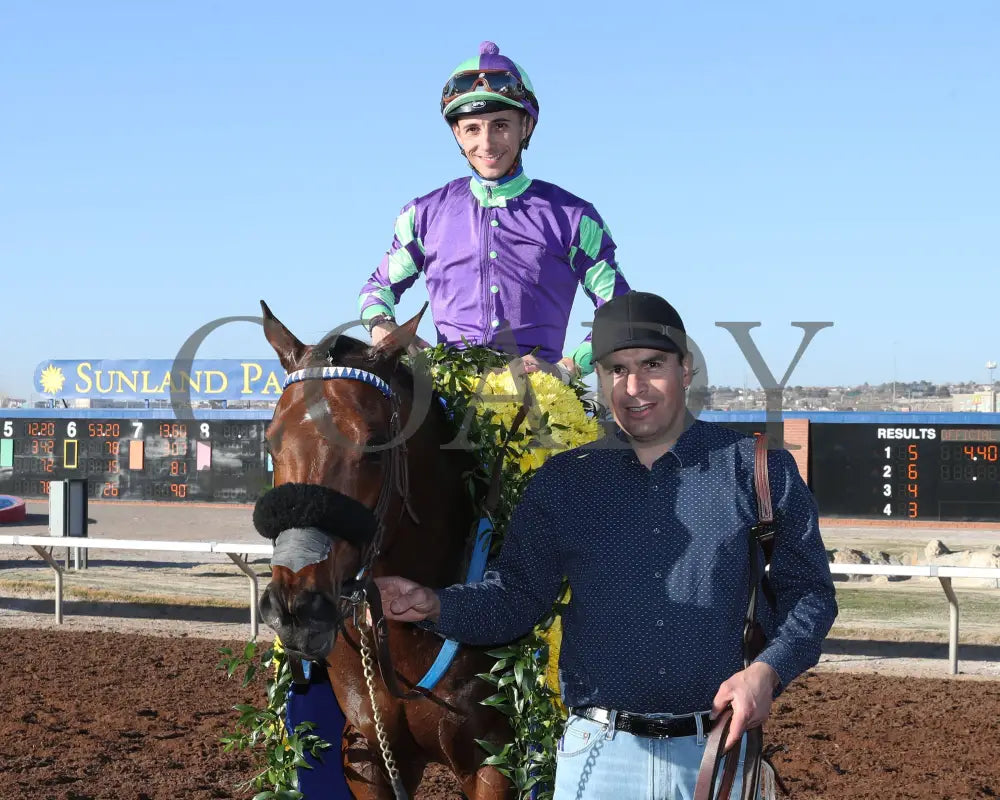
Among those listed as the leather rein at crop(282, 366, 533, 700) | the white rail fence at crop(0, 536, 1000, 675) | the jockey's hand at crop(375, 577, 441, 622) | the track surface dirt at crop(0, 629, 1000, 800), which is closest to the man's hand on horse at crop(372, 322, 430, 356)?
the leather rein at crop(282, 366, 533, 700)

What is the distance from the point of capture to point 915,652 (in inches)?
372

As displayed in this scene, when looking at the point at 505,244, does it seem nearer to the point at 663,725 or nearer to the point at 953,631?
the point at 663,725

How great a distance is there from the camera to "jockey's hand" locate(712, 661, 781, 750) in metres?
2.14

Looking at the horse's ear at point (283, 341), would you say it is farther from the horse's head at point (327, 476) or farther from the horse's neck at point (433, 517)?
the horse's neck at point (433, 517)

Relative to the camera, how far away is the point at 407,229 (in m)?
3.83

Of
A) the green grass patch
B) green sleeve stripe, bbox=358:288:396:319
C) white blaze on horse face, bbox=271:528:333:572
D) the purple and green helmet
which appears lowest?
the green grass patch

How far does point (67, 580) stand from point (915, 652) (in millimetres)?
9413

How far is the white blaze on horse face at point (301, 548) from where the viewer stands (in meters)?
2.25

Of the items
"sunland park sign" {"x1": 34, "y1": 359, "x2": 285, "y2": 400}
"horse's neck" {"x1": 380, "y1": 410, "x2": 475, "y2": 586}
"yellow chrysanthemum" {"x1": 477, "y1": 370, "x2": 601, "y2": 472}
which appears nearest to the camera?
"horse's neck" {"x1": 380, "y1": 410, "x2": 475, "y2": 586}

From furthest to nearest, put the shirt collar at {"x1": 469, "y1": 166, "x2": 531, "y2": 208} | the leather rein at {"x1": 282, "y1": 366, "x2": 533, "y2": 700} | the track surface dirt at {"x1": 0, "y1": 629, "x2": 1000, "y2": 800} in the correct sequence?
the track surface dirt at {"x1": 0, "y1": 629, "x2": 1000, "y2": 800}, the shirt collar at {"x1": 469, "y1": 166, "x2": 531, "y2": 208}, the leather rein at {"x1": 282, "y1": 366, "x2": 533, "y2": 700}

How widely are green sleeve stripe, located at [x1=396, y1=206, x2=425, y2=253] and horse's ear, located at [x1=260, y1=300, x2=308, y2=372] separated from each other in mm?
1077

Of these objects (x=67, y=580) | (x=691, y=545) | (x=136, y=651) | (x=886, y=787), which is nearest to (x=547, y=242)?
(x=691, y=545)

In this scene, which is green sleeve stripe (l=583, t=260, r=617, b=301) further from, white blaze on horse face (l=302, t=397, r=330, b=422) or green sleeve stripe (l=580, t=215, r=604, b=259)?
white blaze on horse face (l=302, t=397, r=330, b=422)

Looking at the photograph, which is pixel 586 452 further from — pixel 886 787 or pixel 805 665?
pixel 886 787
